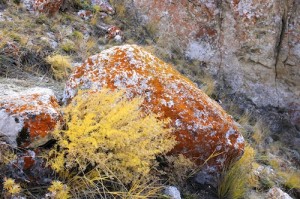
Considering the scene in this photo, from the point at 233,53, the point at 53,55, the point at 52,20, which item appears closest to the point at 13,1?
the point at 52,20

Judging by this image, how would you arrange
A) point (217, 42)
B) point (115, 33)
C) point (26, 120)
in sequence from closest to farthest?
point (26, 120), point (115, 33), point (217, 42)

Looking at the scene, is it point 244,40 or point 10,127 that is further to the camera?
point 244,40

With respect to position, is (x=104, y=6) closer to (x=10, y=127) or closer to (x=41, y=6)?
(x=41, y=6)

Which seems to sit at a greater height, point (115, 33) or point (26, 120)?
point (26, 120)

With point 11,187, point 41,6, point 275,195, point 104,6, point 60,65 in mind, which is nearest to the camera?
point 11,187

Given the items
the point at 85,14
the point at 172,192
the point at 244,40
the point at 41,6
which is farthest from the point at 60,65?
the point at 244,40

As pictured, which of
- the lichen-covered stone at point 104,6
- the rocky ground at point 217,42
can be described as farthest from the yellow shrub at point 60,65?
the lichen-covered stone at point 104,6

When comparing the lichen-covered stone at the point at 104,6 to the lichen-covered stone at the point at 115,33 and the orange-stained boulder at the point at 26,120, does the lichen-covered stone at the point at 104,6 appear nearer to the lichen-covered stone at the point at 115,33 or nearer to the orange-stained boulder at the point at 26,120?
the lichen-covered stone at the point at 115,33

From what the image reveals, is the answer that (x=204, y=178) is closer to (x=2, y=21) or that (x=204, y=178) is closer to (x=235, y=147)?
(x=235, y=147)
